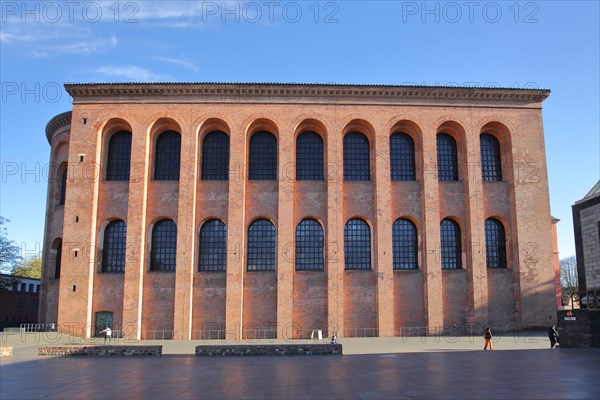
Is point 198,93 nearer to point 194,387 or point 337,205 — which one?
point 337,205

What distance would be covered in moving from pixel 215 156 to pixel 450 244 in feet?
51.1

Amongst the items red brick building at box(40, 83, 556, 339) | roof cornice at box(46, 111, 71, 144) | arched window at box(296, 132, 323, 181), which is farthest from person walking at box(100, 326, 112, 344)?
roof cornice at box(46, 111, 71, 144)

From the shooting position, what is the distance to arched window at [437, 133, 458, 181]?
2828cm

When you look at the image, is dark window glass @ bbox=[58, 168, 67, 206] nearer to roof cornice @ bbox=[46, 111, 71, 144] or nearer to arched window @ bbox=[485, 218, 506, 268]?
roof cornice @ bbox=[46, 111, 71, 144]

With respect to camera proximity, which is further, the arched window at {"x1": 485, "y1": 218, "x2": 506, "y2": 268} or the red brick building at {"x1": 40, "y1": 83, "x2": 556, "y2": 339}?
the arched window at {"x1": 485, "y1": 218, "x2": 506, "y2": 268}

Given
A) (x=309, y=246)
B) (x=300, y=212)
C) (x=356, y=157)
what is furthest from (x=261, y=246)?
(x=356, y=157)

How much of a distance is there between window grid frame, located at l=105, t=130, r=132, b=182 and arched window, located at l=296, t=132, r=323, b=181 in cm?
1065

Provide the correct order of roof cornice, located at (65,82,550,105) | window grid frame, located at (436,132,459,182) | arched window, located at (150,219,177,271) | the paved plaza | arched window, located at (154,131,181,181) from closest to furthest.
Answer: the paved plaza < arched window, located at (150,219,177,271) < roof cornice, located at (65,82,550,105) < arched window, located at (154,131,181,181) < window grid frame, located at (436,132,459,182)

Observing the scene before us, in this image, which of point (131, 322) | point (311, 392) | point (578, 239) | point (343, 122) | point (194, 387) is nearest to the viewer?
point (311, 392)

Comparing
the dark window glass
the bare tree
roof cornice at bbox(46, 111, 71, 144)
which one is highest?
roof cornice at bbox(46, 111, 71, 144)

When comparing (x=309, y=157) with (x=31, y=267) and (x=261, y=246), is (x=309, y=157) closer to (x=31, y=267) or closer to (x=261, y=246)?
(x=261, y=246)

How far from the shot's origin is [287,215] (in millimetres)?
25938

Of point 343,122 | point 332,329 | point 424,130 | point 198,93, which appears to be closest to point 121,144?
point 198,93

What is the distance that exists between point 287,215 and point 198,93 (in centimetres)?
939
